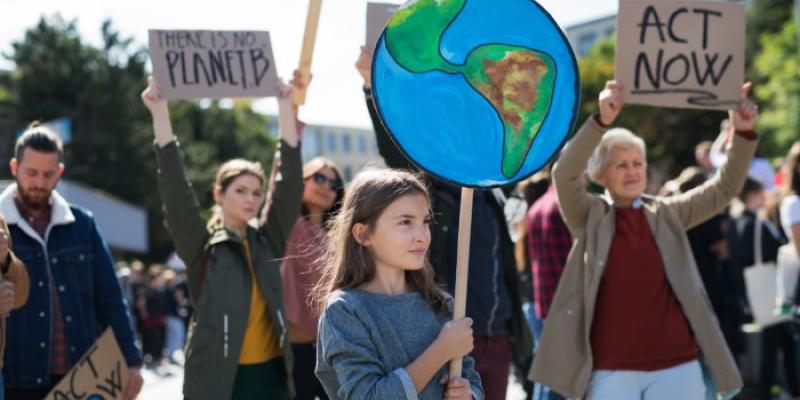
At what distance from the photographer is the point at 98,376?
4.94 metres

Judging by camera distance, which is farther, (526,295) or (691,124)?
(691,124)

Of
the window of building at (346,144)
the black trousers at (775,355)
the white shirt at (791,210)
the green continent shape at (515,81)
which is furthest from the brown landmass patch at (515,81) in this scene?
the window of building at (346,144)

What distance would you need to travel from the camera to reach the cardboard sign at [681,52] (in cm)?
514

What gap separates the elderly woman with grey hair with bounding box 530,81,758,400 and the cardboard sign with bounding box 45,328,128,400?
2.01 metres

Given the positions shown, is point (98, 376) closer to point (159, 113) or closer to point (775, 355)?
point (159, 113)

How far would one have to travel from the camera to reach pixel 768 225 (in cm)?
823

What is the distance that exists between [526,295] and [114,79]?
44178 mm

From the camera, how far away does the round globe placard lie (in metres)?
3.37

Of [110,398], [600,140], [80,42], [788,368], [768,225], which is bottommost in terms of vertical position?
[788,368]

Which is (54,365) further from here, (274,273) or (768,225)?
(768,225)

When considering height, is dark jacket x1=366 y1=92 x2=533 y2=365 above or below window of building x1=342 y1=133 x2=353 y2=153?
above

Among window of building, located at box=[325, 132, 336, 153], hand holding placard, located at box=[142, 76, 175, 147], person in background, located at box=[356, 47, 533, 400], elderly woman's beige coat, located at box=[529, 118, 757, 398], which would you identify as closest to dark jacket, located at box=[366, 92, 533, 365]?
person in background, located at box=[356, 47, 533, 400]

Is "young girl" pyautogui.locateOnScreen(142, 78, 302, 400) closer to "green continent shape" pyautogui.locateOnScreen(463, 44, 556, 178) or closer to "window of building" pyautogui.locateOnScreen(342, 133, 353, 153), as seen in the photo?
"green continent shape" pyautogui.locateOnScreen(463, 44, 556, 178)

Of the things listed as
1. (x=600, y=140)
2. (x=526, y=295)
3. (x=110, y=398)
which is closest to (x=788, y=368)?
→ (x=526, y=295)
